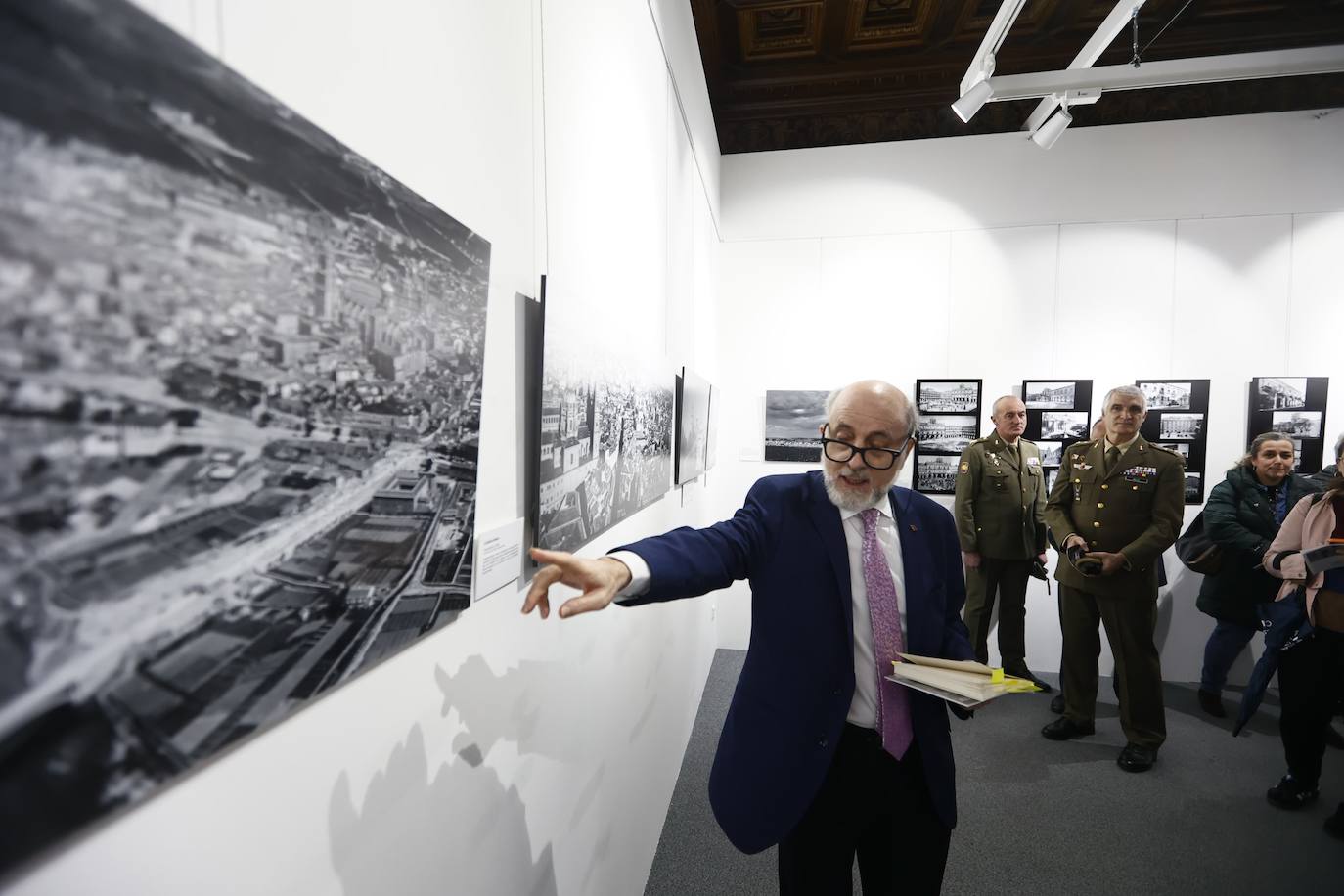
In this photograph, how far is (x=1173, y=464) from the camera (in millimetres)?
3150

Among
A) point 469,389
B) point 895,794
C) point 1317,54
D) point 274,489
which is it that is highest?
point 1317,54

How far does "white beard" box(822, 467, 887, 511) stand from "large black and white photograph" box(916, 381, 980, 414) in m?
3.53

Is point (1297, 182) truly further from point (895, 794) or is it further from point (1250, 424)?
point (895, 794)

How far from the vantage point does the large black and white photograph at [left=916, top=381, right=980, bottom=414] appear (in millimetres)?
4664

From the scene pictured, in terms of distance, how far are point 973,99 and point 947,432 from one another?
2.39 metres

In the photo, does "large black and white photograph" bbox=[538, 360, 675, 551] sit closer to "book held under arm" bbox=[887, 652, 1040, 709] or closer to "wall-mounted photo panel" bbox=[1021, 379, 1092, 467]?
"book held under arm" bbox=[887, 652, 1040, 709]

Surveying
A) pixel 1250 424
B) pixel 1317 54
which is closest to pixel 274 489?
pixel 1317 54

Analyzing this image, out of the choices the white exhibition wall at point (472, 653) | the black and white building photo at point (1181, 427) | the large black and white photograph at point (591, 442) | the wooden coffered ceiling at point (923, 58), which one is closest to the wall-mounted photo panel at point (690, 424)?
the large black and white photograph at point (591, 442)

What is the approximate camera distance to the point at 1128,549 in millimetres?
3148

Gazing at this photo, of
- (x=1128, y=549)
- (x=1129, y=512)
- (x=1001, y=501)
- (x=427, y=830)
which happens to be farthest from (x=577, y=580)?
(x=1001, y=501)

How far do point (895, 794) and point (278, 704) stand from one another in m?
1.52

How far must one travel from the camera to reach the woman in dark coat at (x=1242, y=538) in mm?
3609

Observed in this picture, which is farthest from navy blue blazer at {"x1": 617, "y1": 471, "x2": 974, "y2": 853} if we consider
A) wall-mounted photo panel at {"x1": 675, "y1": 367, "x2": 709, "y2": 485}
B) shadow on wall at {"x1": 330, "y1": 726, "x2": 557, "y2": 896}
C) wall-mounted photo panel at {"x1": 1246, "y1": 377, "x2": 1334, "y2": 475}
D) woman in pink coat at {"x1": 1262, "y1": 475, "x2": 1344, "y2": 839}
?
wall-mounted photo panel at {"x1": 1246, "y1": 377, "x2": 1334, "y2": 475}

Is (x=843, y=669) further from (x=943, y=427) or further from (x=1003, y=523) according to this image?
(x=943, y=427)
